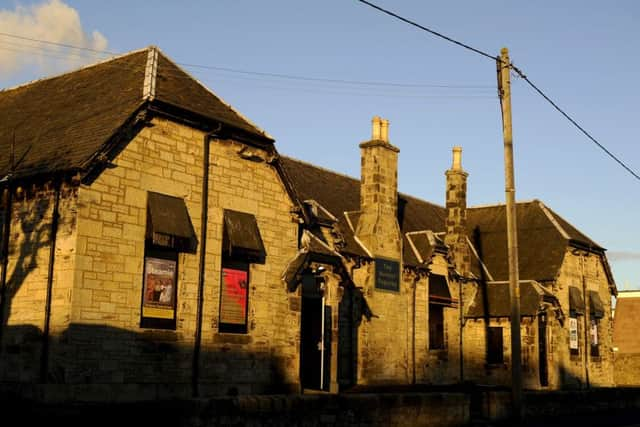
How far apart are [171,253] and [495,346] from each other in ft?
68.8

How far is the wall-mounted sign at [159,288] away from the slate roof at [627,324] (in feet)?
151

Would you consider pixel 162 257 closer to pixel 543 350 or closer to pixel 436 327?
pixel 436 327

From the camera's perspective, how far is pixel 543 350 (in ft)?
119

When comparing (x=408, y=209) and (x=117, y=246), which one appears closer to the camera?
(x=117, y=246)

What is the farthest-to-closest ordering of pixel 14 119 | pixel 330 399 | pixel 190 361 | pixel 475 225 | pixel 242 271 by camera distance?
pixel 475 225 → pixel 14 119 → pixel 242 271 → pixel 190 361 → pixel 330 399

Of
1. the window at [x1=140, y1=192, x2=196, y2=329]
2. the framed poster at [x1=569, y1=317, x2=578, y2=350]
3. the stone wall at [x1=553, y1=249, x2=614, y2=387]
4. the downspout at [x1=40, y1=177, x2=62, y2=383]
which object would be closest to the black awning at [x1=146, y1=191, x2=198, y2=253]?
the window at [x1=140, y1=192, x2=196, y2=329]

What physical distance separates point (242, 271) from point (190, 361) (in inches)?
114

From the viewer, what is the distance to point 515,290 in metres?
19.9

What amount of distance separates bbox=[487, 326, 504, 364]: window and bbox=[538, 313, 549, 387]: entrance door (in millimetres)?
1739

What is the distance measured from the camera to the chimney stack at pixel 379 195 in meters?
29.8

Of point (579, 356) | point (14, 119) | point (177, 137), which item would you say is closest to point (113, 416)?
point (177, 137)

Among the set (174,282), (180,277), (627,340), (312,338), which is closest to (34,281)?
(174,282)

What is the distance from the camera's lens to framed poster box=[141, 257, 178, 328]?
60.6 ft

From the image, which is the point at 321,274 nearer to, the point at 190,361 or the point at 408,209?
the point at 190,361
